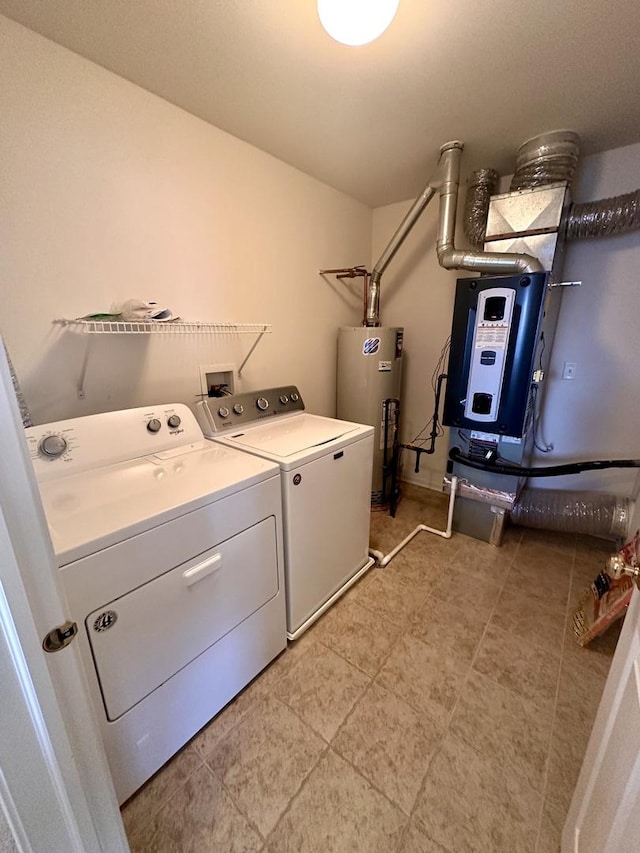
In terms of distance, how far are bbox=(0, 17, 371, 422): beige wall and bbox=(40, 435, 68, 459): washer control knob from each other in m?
0.26

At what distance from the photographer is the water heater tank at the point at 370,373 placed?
250 centimetres

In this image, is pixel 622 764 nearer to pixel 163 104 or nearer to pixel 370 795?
pixel 370 795

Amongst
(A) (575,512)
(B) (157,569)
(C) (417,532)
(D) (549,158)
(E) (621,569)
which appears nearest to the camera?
(E) (621,569)

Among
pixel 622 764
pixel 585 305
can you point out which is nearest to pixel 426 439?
pixel 585 305

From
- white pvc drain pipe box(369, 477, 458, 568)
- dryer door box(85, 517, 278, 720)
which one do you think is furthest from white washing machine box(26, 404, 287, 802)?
white pvc drain pipe box(369, 477, 458, 568)

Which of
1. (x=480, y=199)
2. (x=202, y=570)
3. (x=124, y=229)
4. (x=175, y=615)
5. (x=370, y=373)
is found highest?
(x=480, y=199)

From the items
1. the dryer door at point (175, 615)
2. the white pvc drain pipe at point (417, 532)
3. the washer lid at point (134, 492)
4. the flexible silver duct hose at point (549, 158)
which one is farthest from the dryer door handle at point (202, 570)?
the flexible silver duct hose at point (549, 158)

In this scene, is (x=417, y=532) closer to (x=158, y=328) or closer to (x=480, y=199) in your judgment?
(x=158, y=328)

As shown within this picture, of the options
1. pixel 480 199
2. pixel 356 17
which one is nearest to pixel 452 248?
pixel 480 199

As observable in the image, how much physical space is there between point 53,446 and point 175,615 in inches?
28.4

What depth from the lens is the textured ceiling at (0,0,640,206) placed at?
3.75 ft

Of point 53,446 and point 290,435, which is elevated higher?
point 53,446

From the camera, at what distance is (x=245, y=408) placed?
6.06 ft

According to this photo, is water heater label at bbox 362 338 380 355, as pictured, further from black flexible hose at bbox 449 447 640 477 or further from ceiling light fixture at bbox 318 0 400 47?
ceiling light fixture at bbox 318 0 400 47
